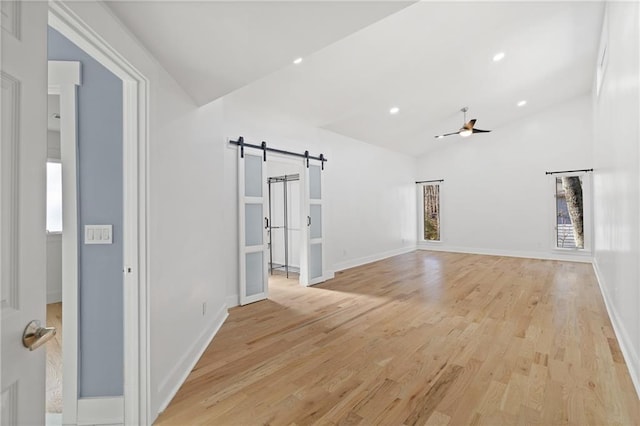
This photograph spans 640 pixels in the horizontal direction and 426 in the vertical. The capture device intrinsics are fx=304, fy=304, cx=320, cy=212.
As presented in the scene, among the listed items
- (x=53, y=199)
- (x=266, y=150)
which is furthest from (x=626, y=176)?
(x=53, y=199)

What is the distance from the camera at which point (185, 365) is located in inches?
90.3

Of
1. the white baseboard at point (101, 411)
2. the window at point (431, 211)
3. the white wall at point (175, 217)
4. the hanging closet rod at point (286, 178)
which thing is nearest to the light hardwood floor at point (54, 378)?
the white baseboard at point (101, 411)

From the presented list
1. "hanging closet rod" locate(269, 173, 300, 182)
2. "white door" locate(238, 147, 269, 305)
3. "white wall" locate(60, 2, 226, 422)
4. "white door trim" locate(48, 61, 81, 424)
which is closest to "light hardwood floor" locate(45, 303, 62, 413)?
"white door trim" locate(48, 61, 81, 424)

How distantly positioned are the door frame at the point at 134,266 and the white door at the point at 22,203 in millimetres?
923

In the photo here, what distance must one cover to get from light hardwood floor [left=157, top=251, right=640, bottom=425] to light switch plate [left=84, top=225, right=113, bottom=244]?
1117 mm

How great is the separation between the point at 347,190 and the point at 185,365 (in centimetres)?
445

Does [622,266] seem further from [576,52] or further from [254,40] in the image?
[576,52]

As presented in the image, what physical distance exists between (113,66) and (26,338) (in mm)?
1376

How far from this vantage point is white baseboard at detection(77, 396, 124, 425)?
69.1 inches

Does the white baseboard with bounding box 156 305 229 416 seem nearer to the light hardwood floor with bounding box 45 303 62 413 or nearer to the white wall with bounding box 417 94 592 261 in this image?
the light hardwood floor with bounding box 45 303 62 413

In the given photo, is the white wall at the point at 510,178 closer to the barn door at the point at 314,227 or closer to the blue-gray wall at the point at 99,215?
the barn door at the point at 314,227

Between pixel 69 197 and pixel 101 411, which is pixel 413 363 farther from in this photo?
pixel 69 197

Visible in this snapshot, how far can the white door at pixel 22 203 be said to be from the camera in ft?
2.35

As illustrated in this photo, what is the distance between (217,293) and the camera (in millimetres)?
3248
